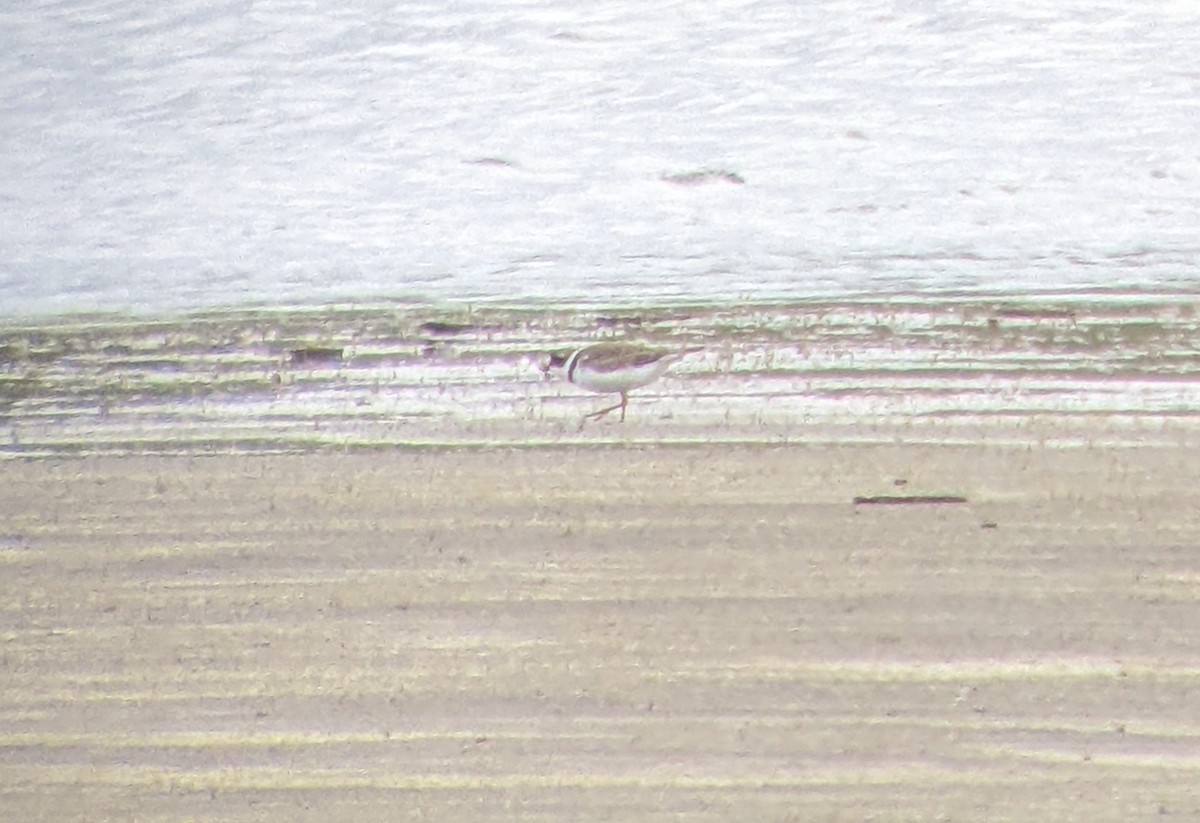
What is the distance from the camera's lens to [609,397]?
36cm

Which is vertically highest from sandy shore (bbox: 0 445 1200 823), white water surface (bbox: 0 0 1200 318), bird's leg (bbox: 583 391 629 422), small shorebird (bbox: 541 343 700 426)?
white water surface (bbox: 0 0 1200 318)

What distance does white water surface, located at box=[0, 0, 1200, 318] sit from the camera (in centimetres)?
34

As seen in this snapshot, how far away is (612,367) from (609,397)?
11mm

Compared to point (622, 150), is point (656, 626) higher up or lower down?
lower down

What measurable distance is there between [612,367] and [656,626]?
0.31 ft

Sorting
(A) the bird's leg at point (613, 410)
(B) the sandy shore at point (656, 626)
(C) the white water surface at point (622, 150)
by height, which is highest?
(C) the white water surface at point (622, 150)

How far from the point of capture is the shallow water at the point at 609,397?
0.35 metres

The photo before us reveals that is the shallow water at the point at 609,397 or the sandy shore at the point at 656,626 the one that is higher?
the shallow water at the point at 609,397

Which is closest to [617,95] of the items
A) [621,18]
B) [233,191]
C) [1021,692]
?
[621,18]

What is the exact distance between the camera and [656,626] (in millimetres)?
357

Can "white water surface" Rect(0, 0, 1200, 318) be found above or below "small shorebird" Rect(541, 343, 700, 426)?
above

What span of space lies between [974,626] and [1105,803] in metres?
0.08

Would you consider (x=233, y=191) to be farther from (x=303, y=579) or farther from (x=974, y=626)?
(x=974, y=626)

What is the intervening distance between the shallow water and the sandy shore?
0.03 feet
